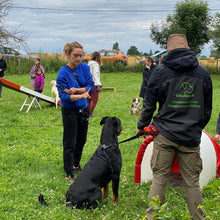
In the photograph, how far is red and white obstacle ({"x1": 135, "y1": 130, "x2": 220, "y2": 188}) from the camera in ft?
14.5

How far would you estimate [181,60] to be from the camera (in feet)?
9.72

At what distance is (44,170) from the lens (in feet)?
17.4

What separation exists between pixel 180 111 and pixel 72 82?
206 cm

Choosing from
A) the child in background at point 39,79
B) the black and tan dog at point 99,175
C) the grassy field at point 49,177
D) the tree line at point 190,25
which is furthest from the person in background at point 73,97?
the tree line at point 190,25

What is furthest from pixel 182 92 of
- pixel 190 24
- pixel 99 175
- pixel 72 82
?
pixel 190 24

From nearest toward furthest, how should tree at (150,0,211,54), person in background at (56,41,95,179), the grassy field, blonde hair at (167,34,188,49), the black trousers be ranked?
blonde hair at (167,34,188,49), the grassy field, person in background at (56,41,95,179), the black trousers, tree at (150,0,211,54)

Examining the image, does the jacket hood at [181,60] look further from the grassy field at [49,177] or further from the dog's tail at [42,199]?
the dog's tail at [42,199]

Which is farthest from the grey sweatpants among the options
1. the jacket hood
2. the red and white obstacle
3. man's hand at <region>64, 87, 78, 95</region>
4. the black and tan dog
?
man's hand at <region>64, 87, 78, 95</region>

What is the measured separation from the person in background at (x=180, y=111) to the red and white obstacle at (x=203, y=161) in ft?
4.32

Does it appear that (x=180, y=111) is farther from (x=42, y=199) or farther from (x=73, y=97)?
(x=42, y=199)

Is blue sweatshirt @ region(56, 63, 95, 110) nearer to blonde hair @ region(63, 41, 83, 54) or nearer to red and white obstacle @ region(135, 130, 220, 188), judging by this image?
blonde hair @ region(63, 41, 83, 54)

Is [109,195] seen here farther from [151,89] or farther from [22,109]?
[22,109]

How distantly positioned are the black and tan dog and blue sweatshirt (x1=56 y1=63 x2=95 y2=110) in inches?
27.8

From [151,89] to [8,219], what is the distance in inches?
87.7
